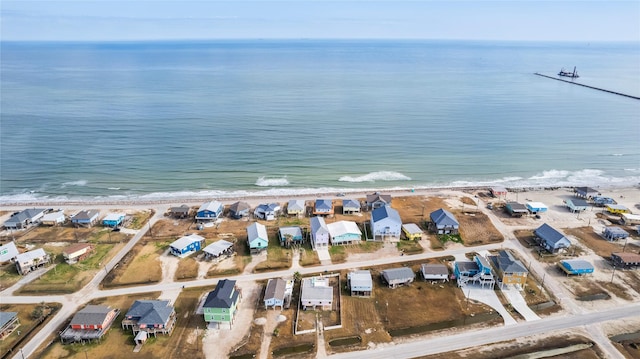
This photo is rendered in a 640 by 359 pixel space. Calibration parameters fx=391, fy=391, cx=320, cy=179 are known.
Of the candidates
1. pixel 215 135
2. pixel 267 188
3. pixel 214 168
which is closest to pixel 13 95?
pixel 215 135

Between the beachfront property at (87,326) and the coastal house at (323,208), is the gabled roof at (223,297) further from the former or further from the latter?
the coastal house at (323,208)

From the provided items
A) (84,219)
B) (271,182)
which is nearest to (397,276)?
(271,182)

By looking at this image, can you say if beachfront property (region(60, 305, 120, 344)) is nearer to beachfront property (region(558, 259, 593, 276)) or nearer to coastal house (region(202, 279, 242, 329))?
coastal house (region(202, 279, 242, 329))

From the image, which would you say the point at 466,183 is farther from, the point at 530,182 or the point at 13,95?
the point at 13,95

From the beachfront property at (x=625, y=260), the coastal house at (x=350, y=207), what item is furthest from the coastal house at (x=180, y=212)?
the beachfront property at (x=625, y=260)

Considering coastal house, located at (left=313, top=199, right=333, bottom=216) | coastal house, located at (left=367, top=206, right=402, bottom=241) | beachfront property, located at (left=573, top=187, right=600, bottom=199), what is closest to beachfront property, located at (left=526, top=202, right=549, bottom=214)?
beachfront property, located at (left=573, top=187, right=600, bottom=199)

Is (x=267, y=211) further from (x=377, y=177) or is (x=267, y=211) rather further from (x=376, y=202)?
(x=377, y=177)
